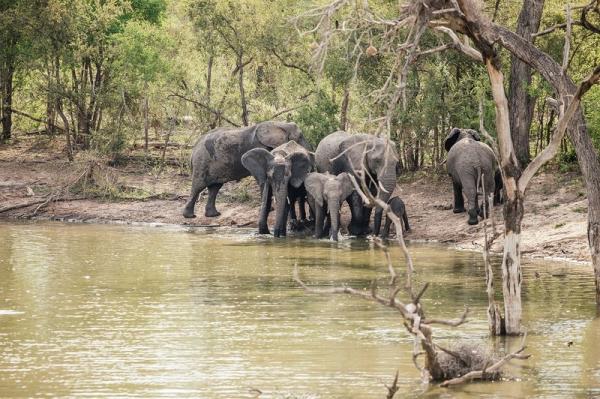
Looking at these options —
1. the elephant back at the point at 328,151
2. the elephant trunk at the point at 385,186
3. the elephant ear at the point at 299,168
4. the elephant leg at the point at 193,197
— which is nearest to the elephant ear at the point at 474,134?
the elephant trunk at the point at 385,186

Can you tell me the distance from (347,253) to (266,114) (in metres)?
11.3

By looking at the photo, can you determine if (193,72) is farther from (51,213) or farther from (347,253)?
(347,253)

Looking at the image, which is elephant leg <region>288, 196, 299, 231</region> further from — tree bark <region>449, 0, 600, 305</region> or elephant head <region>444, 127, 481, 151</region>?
tree bark <region>449, 0, 600, 305</region>

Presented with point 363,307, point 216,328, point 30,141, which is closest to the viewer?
point 216,328

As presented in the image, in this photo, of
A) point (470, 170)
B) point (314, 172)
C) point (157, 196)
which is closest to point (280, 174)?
point (314, 172)

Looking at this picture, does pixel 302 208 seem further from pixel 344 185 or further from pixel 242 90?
pixel 242 90

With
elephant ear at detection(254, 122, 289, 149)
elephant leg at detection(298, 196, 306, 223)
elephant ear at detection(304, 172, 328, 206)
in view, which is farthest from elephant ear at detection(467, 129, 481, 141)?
elephant ear at detection(254, 122, 289, 149)

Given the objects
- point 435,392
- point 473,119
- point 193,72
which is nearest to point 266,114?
point 193,72

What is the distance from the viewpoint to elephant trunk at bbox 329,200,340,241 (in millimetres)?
26172

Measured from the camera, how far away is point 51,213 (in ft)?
102

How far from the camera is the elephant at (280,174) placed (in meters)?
27.9

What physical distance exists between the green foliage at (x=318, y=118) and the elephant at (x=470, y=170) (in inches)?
205

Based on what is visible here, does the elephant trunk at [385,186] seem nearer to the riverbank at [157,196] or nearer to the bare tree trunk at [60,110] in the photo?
the riverbank at [157,196]

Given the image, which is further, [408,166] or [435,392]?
[408,166]
